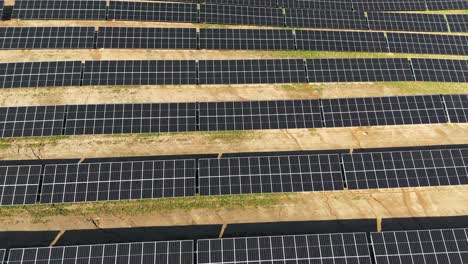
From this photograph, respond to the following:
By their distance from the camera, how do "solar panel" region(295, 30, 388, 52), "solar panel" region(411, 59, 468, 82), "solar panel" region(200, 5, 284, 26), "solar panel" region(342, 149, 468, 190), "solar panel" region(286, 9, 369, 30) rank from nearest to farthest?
1. "solar panel" region(342, 149, 468, 190)
2. "solar panel" region(411, 59, 468, 82)
3. "solar panel" region(295, 30, 388, 52)
4. "solar panel" region(200, 5, 284, 26)
5. "solar panel" region(286, 9, 369, 30)

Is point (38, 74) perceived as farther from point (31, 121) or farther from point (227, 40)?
point (227, 40)

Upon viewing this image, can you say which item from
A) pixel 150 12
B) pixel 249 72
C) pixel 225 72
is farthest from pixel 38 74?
pixel 249 72

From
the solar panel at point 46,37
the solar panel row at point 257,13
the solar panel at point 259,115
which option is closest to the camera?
the solar panel at point 259,115

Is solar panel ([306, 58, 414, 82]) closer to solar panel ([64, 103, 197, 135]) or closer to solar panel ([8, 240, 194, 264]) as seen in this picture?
solar panel ([64, 103, 197, 135])

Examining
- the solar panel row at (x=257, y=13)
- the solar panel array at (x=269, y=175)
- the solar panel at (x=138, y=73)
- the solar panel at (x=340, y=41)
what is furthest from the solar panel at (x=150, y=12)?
the solar panel array at (x=269, y=175)

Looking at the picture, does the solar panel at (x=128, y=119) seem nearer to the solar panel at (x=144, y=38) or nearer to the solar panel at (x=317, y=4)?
the solar panel at (x=144, y=38)

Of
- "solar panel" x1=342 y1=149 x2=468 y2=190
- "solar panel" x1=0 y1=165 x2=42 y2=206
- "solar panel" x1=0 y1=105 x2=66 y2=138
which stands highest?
"solar panel" x1=0 y1=105 x2=66 y2=138

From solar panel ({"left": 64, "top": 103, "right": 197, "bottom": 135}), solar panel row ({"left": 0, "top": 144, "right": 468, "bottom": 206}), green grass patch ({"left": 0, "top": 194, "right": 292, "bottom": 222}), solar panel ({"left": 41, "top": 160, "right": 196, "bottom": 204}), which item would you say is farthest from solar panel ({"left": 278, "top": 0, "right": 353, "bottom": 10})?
solar panel ({"left": 41, "top": 160, "right": 196, "bottom": 204})
